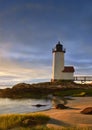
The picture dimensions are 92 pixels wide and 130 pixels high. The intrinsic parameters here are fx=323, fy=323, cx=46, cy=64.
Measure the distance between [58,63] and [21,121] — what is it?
53.6m

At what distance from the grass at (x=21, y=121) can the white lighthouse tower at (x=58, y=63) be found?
5178 centimetres

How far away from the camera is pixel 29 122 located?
18562 mm

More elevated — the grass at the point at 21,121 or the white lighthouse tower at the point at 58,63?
the white lighthouse tower at the point at 58,63

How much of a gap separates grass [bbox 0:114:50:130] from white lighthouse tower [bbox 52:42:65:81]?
5178 centimetres

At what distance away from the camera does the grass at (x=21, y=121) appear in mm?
18281

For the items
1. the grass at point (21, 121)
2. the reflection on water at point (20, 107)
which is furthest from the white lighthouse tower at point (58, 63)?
the grass at point (21, 121)

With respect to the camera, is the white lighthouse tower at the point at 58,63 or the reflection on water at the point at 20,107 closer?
the reflection on water at the point at 20,107

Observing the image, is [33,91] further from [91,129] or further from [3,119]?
[91,129]

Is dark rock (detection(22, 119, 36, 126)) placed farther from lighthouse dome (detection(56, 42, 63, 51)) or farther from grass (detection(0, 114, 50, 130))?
lighthouse dome (detection(56, 42, 63, 51))

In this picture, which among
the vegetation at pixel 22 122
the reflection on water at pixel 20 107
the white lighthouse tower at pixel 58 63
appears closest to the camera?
the vegetation at pixel 22 122

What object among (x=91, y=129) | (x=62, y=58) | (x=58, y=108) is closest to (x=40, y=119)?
(x=91, y=129)

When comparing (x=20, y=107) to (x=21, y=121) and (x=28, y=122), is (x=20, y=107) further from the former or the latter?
(x=28, y=122)

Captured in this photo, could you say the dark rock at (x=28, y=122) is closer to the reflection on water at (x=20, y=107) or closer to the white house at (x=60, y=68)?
the reflection on water at (x=20, y=107)

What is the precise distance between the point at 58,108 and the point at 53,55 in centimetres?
4485
